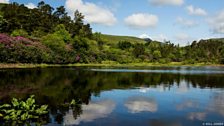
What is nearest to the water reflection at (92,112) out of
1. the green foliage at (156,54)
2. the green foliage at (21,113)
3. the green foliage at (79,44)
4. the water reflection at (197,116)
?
the green foliage at (21,113)

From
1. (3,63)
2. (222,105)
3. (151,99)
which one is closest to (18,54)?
(3,63)

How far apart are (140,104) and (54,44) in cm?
8102

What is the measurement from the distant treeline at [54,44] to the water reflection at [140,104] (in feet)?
176

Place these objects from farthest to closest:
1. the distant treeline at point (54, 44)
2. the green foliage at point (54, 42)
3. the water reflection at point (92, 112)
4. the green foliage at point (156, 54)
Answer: the green foliage at point (156, 54) < the green foliage at point (54, 42) < the distant treeline at point (54, 44) < the water reflection at point (92, 112)

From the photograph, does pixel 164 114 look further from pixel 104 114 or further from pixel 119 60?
pixel 119 60

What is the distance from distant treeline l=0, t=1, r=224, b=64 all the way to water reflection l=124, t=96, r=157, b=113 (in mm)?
53650

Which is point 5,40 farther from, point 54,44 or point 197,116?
point 197,116

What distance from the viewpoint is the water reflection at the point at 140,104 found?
22.0 meters

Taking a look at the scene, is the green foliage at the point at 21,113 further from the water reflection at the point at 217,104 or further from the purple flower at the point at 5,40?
the purple flower at the point at 5,40

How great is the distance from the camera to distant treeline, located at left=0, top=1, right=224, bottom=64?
8181 cm

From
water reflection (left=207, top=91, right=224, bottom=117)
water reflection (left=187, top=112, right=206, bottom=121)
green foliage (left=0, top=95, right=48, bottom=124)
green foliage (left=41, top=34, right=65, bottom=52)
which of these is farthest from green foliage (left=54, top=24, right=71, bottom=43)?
water reflection (left=187, top=112, right=206, bottom=121)

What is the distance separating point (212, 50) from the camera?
190 meters

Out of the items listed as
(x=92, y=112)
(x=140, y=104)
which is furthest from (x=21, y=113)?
(x=140, y=104)

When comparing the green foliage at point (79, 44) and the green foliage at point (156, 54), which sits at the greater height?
the green foliage at point (79, 44)
